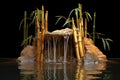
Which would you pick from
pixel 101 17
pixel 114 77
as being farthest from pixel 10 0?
pixel 114 77

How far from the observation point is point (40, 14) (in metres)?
6.27

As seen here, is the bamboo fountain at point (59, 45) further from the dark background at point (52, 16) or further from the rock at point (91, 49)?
the dark background at point (52, 16)

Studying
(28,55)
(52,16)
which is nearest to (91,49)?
(28,55)

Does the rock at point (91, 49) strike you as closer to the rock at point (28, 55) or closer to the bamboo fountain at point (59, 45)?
Answer: the bamboo fountain at point (59, 45)

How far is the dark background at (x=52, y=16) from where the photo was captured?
8398 mm

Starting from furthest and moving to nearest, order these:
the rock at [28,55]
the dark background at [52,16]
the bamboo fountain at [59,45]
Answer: the dark background at [52,16] → the rock at [28,55] → the bamboo fountain at [59,45]

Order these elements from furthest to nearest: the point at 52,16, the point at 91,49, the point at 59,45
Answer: the point at 52,16 → the point at 59,45 → the point at 91,49

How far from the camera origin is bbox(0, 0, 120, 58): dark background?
8.40 meters

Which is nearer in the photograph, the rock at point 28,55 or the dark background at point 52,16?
the rock at point 28,55

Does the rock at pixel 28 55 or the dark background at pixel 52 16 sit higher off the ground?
the dark background at pixel 52 16

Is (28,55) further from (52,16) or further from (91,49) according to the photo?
(52,16)

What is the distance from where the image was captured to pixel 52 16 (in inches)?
334

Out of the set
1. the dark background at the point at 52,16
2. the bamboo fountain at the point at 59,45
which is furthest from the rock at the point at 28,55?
the dark background at the point at 52,16

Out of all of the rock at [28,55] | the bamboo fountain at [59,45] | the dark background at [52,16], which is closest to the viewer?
the bamboo fountain at [59,45]
